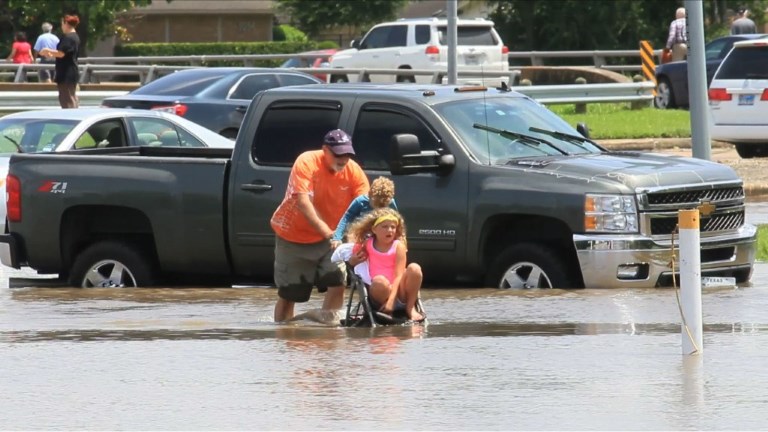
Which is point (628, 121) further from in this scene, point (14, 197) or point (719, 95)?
→ point (14, 197)

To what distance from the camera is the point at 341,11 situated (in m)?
64.8

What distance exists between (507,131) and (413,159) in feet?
3.16

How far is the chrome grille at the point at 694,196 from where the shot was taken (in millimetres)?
12086

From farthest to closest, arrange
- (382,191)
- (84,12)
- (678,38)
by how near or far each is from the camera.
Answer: (84,12) → (678,38) → (382,191)

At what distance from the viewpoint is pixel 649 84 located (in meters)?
31.8

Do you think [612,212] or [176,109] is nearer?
[612,212]

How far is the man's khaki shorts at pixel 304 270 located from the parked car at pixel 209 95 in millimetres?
11459

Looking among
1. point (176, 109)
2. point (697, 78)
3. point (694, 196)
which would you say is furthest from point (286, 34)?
point (694, 196)

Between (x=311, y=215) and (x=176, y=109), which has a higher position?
(x=176, y=109)

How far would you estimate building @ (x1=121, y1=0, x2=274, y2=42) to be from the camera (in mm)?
73375

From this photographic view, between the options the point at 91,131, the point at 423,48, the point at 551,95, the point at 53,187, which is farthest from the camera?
the point at 423,48

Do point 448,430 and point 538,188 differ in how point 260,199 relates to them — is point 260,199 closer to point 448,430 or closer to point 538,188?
point 538,188

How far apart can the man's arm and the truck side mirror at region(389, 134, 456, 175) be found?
1150 mm

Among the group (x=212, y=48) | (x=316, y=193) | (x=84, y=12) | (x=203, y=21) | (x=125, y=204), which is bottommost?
(x=125, y=204)
